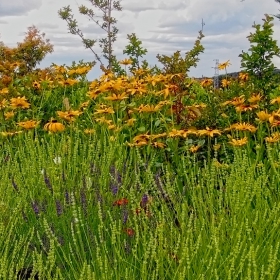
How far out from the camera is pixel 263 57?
16.7ft

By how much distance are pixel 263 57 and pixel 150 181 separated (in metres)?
2.43

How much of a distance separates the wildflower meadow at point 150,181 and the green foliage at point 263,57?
10 mm

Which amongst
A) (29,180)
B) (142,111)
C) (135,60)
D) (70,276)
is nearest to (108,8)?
(135,60)

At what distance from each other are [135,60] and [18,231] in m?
4.45

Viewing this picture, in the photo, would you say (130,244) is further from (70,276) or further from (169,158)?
(169,158)

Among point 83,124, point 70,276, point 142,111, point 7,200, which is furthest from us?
point 83,124

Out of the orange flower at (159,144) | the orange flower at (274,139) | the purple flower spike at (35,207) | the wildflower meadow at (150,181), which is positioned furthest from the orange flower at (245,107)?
the purple flower spike at (35,207)

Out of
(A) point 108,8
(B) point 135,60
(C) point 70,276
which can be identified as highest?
(A) point 108,8

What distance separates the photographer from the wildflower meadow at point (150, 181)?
2775mm

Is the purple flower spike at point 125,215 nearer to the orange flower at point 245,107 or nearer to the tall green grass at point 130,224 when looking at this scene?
the tall green grass at point 130,224

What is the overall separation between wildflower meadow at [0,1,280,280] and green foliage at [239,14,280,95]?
0.01m

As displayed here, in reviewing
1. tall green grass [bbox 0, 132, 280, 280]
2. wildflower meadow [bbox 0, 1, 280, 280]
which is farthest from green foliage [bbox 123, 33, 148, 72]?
tall green grass [bbox 0, 132, 280, 280]

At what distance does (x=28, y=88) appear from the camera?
A: 23.5 feet

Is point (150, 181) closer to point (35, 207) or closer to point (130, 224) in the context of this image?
point (130, 224)
